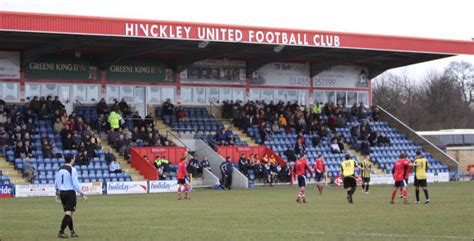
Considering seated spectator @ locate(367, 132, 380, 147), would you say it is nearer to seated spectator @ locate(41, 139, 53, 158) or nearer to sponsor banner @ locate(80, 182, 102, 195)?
sponsor banner @ locate(80, 182, 102, 195)

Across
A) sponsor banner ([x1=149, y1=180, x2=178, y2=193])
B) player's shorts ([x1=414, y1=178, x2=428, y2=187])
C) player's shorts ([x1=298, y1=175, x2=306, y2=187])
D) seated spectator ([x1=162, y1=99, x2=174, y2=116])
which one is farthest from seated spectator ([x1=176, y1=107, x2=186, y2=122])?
player's shorts ([x1=414, y1=178, x2=428, y2=187])

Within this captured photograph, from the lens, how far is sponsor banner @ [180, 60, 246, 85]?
5058 centimetres

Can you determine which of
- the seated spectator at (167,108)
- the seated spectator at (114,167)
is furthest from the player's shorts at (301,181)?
the seated spectator at (167,108)

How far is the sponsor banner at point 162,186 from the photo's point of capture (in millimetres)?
40312

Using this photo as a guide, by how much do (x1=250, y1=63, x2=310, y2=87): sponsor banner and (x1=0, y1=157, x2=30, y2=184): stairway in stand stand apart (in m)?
17.9

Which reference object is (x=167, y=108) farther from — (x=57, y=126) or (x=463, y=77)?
(x=463, y=77)

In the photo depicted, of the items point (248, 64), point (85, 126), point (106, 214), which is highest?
point (248, 64)

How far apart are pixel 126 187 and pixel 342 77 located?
21.3 m

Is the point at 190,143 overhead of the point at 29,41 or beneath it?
beneath

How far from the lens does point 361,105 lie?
182ft

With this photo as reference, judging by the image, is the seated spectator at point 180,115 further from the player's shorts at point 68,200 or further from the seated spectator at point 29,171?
the player's shorts at point 68,200

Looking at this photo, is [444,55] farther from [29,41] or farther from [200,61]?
[29,41]

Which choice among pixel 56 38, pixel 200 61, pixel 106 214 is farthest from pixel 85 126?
pixel 106 214

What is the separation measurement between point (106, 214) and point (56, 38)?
18821 millimetres
